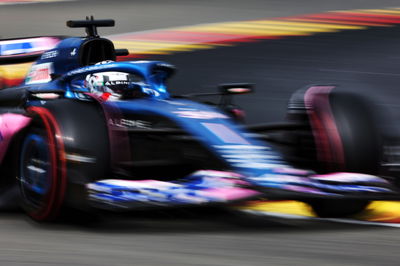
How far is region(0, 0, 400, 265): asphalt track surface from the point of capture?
444cm

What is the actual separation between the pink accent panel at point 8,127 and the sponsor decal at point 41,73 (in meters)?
0.84

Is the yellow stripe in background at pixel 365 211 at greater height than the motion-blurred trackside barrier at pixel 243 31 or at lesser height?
lesser

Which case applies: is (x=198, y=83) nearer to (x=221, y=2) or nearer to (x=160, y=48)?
(x=160, y=48)

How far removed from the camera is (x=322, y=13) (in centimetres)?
1327

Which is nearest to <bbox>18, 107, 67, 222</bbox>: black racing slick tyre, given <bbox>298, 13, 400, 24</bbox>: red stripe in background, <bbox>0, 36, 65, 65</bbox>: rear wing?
<bbox>0, 36, 65, 65</bbox>: rear wing

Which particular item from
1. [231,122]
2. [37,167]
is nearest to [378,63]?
[231,122]

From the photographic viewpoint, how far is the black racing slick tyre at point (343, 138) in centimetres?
554

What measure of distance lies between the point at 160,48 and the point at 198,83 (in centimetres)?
202

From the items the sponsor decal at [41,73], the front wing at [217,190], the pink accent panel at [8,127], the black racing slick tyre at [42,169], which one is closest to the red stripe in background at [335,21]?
the sponsor decal at [41,73]

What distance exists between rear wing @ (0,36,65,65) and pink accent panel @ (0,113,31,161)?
1997 millimetres

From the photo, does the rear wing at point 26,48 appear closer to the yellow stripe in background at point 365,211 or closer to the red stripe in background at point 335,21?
the yellow stripe in background at point 365,211

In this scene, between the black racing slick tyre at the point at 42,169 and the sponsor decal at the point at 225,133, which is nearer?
the black racing slick tyre at the point at 42,169

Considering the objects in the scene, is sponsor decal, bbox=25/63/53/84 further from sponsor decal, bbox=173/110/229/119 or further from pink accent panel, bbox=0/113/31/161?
sponsor decal, bbox=173/110/229/119

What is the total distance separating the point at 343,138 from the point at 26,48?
3320 mm
